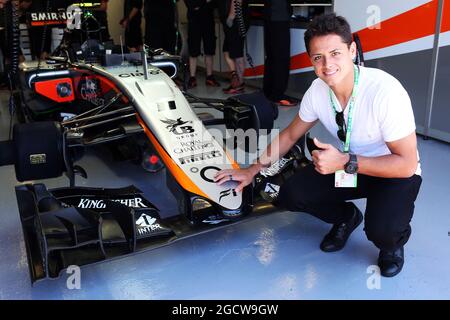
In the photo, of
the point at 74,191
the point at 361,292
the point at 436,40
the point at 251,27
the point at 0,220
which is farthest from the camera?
the point at 251,27

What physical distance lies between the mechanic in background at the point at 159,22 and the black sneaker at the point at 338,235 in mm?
4555

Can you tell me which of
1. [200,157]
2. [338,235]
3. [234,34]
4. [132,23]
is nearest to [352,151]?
[338,235]

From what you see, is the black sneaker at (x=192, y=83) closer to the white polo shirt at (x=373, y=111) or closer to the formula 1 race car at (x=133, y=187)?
the formula 1 race car at (x=133, y=187)

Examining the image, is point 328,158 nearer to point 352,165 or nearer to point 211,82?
point 352,165

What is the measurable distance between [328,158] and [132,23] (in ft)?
23.0

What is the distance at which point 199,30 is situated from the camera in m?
6.16

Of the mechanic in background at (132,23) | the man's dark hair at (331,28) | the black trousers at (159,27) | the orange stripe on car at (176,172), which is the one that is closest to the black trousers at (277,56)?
the black trousers at (159,27)

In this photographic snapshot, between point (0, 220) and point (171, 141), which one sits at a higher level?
point (171, 141)

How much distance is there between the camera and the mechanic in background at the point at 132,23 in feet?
24.3

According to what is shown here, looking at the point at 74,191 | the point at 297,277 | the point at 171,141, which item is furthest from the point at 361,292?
the point at 74,191

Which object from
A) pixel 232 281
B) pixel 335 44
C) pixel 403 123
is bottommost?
pixel 232 281

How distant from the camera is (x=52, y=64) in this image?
3789 mm

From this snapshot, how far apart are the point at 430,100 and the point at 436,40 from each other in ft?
1.50

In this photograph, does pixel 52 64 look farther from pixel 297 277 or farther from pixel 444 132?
pixel 444 132
